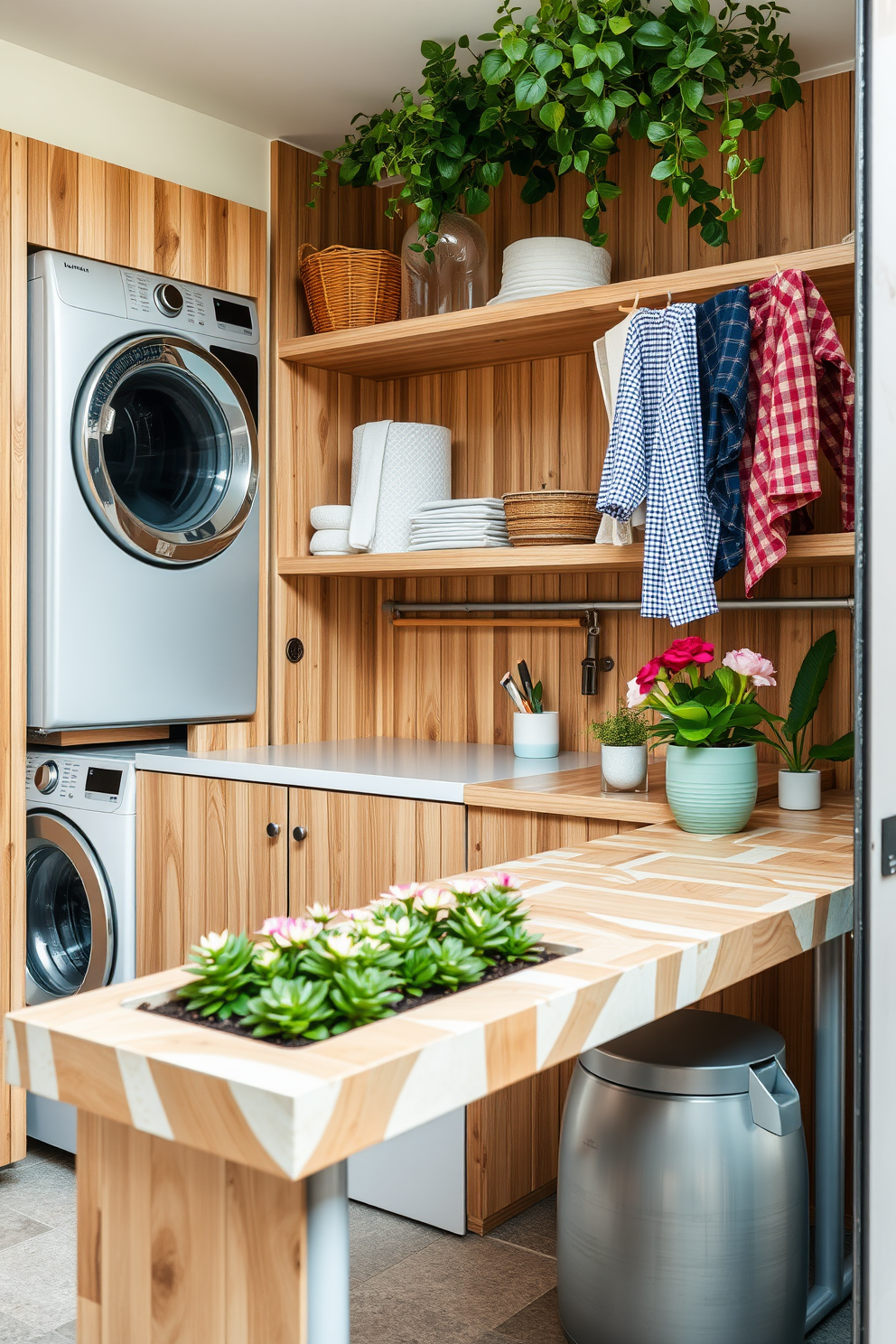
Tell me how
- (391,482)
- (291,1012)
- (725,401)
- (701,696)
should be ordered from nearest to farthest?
(291,1012) → (701,696) → (725,401) → (391,482)

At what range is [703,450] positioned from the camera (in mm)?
2303

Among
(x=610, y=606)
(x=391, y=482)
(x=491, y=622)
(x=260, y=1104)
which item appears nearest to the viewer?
(x=260, y=1104)

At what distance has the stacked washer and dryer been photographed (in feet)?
8.83

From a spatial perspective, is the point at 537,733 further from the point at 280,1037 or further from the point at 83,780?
the point at 280,1037

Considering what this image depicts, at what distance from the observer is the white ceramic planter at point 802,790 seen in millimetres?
2361

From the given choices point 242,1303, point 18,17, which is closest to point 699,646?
point 242,1303

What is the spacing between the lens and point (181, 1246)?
1.20 m

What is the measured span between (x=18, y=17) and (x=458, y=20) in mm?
918

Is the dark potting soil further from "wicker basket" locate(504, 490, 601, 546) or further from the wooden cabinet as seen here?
"wicker basket" locate(504, 490, 601, 546)

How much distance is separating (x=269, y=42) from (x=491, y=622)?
1.45m

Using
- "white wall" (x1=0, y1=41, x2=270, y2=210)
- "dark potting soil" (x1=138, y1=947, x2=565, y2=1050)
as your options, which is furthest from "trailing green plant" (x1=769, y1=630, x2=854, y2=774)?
"white wall" (x1=0, y1=41, x2=270, y2=210)

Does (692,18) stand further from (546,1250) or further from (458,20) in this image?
(546,1250)

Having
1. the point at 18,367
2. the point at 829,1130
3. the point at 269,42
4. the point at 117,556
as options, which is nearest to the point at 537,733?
the point at 117,556

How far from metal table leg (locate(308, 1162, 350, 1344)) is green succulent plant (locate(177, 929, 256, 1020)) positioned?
0.17 metres
